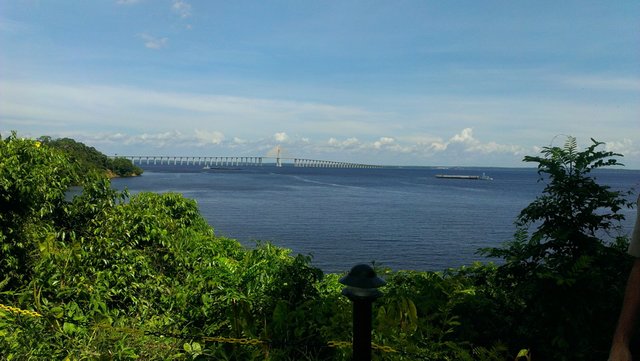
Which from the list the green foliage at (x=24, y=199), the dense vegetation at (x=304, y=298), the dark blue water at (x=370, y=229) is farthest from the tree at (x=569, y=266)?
the dark blue water at (x=370, y=229)

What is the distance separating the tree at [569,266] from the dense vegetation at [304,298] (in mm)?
12

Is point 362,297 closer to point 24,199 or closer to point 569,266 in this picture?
point 569,266

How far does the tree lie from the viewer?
394cm

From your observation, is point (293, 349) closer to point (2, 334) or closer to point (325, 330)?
point (325, 330)

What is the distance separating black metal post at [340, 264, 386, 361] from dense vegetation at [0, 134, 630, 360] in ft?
2.11

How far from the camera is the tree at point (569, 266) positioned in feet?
12.9

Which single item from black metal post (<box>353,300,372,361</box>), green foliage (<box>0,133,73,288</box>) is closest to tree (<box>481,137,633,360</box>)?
black metal post (<box>353,300,372,361</box>)

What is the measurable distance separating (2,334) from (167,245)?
3.05 metres

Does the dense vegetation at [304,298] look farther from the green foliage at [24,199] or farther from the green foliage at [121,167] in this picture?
→ the green foliage at [121,167]

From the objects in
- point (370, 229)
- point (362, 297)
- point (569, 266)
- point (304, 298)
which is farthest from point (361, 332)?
point (370, 229)

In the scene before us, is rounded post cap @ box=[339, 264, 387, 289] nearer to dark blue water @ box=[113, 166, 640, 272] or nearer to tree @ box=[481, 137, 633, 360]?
tree @ box=[481, 137, 633, 360]

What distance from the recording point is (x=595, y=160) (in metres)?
4.50

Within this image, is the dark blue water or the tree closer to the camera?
the tree

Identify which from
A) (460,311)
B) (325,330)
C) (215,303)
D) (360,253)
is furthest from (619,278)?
(360,253)
